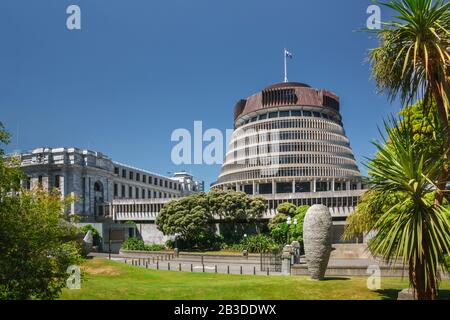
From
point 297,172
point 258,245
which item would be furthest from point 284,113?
point 258,245

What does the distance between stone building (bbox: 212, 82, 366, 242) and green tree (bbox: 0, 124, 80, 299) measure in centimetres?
9081

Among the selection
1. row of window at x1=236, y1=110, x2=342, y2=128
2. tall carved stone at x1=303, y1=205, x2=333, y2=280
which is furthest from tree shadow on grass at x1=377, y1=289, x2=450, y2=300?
row of window at x1=236, y1=110, x2=342, y2=128

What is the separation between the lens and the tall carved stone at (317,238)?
23672 mm

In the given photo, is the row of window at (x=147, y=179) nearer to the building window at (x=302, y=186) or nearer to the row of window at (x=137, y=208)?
the row of window at (x=137, y=208)

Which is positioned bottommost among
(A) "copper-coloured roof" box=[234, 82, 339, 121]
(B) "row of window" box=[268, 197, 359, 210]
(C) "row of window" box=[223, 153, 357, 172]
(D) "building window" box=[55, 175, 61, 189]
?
(B) "row of window" box=[268, 197, 359, 210]

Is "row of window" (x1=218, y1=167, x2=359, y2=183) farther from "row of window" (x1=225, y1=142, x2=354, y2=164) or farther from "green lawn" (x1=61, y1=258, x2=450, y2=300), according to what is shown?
"green lawn" (x1=61, y1=258, x2=450, y2=300)

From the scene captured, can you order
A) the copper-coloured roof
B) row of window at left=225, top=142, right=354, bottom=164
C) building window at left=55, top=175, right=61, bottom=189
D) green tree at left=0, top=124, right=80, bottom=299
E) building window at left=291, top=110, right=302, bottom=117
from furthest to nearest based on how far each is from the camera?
the copper-coloured roof → building window at left=291, top=110, right=302, bottom=117 → row of window at left=225, top=142, right=354, bottom=164 → building window at left=55, top=175, right=61, bottom=189 → green tree at left=0, top=124, right=80, bottom=299

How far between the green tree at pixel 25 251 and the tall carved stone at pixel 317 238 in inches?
512

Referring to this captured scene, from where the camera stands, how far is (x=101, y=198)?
336 feet

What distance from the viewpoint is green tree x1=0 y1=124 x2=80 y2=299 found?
13773 mm

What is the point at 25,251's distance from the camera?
47.9ft

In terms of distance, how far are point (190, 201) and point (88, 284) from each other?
47.1 m
